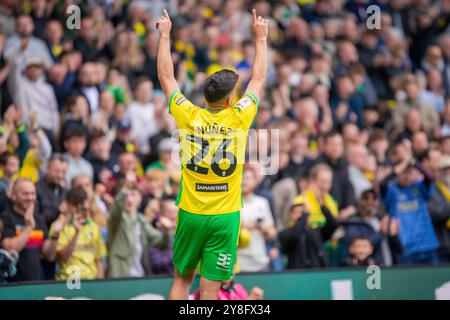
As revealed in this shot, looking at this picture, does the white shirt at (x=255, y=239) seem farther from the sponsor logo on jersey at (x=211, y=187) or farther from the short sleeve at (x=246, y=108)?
the short sleeve at (x=246, y=108)

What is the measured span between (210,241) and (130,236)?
10.2ft

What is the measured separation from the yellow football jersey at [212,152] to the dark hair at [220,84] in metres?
0.16

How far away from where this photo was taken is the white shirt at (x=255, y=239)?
12.2 metres

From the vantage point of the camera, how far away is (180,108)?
846 cm

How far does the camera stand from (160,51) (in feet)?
27.9

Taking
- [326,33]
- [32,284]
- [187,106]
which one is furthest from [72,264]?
[326,33]

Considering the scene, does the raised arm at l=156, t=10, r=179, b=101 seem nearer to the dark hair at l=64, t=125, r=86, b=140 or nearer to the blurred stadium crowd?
the blurred stadium crowd

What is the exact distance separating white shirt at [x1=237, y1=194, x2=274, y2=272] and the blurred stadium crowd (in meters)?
0.02

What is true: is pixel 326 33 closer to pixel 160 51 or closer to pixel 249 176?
pixel 249 176

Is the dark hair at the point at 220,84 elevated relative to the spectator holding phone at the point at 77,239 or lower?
elevated

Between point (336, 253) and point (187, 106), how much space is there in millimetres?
4947

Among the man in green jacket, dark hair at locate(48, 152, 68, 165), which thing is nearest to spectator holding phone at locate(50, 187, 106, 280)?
the man in green jacket

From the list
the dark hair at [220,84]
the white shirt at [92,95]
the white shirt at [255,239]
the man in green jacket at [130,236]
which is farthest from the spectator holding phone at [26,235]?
the white shirt at [92,95]

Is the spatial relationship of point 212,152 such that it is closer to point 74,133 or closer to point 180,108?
point 180,108
